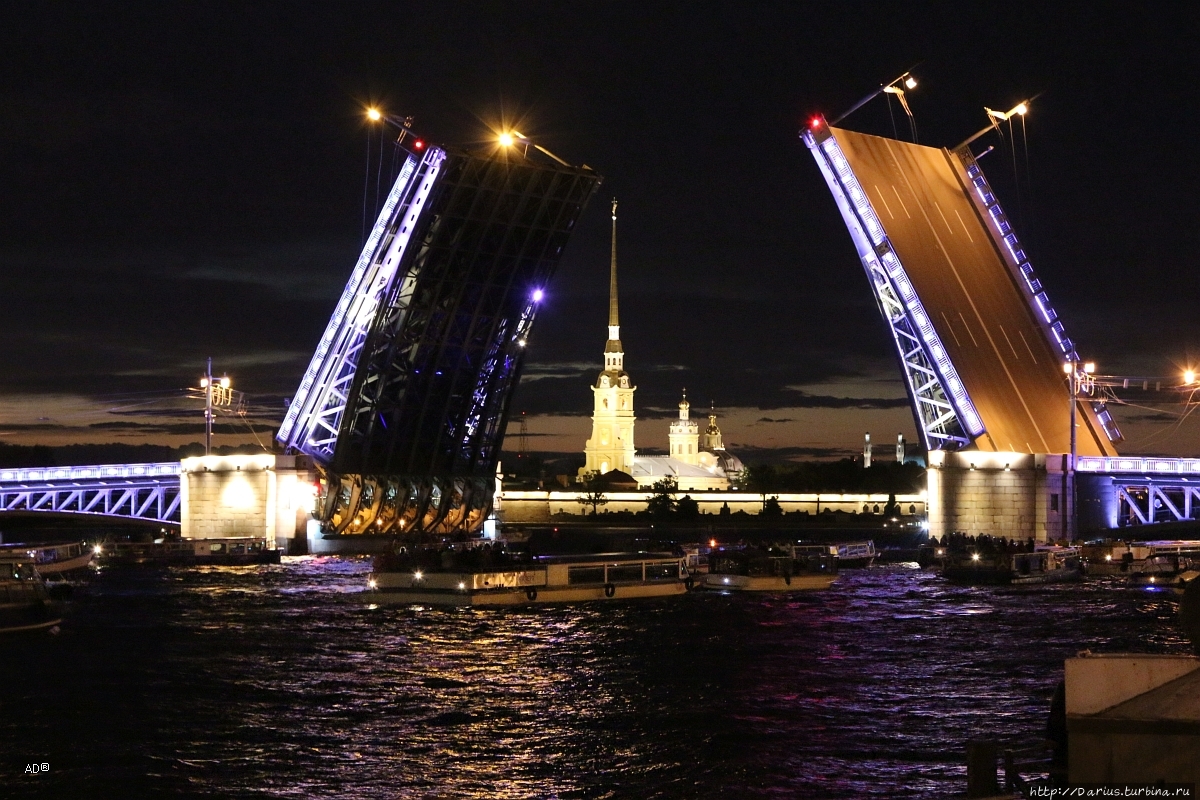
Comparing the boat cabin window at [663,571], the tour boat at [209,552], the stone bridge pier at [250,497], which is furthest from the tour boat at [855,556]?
the tour boat at [209,552]

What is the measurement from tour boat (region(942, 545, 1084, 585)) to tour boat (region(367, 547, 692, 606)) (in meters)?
12.1

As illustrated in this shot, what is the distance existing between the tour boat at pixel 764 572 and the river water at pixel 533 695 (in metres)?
4.05

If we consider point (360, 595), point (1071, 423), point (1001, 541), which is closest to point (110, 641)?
point (360, 595)

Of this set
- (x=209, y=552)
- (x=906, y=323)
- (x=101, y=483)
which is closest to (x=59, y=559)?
(x=209, y=552)

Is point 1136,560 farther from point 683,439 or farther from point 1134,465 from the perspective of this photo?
point 683,439

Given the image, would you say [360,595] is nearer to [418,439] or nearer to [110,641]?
[110,641]

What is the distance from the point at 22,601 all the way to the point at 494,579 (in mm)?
10838

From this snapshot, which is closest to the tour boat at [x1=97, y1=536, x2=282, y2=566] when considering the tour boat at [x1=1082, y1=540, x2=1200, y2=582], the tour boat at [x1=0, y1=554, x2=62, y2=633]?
the tour boat at [x1=0, y1=554, x2=62, y2=633]

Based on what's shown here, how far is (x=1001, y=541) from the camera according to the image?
49.3 meters

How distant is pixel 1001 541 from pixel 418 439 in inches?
809

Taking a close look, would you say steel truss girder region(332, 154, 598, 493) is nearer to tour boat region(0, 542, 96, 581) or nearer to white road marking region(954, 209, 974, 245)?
tour boat region(0, 542, 96, 581)

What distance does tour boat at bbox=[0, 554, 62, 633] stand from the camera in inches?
1206

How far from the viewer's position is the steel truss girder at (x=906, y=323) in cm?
5216

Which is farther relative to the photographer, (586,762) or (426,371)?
(426,371)
